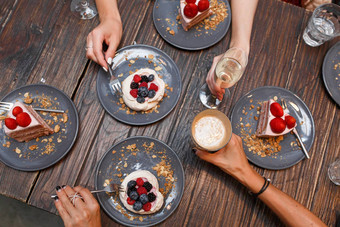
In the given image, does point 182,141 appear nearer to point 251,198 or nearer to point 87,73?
point 251,198

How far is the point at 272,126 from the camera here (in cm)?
138

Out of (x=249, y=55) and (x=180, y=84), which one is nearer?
(x=180, y=84)

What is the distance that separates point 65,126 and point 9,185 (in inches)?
16.8

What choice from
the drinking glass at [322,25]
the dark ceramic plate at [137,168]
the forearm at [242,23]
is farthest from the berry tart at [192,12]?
the dark ceramic plate at [137,168]

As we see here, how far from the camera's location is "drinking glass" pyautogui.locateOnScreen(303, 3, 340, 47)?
1553 millimetres

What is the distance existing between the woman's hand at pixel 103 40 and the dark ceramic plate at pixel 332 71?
1281 millimetres

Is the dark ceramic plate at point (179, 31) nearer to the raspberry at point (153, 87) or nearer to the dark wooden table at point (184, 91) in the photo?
the dark wooden table at point (184, 91)

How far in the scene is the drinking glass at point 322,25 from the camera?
1.55 metres

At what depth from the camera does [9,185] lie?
138cm

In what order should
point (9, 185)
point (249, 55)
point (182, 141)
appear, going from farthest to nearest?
point (249, 55)
point (182, 141)
point (9, 185)

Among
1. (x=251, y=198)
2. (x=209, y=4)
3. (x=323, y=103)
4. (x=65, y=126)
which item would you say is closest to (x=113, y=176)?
(x=65, y=126)

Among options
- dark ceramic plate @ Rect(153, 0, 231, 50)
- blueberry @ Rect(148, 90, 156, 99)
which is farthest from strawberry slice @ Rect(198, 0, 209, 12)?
blueberry @ Rect(148, 90, 156, 99)

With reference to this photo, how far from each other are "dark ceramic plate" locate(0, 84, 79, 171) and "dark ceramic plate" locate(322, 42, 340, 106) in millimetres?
1509

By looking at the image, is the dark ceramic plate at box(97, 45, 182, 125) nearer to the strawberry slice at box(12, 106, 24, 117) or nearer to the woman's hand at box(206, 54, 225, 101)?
the woman's hand at box(206, 54, 225, 101)
